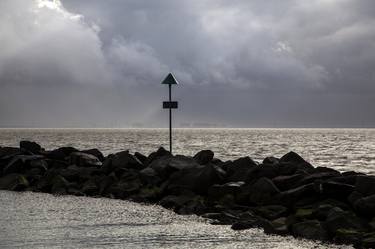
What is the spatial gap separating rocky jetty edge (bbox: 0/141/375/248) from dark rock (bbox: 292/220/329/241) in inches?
0.9

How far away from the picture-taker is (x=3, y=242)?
35.5ft

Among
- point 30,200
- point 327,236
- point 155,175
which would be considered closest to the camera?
point 327,236

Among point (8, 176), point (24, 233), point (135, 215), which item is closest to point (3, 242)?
point (24, 233)

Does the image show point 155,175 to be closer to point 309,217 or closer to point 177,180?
point 177,180

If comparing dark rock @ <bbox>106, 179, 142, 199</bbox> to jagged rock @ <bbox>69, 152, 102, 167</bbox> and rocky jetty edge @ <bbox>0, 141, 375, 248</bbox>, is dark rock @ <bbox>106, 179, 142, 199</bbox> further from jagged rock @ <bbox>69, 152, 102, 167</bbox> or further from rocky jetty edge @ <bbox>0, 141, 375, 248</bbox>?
jagged rock @ <bbox>69, 152, 102, 167</bbox>

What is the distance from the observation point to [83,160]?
2389cm

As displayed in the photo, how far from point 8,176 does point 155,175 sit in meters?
6.85

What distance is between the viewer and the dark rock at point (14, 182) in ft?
68.9

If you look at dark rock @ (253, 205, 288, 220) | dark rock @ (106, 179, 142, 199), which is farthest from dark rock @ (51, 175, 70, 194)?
dark rock @ (253, 205, 288, 220)

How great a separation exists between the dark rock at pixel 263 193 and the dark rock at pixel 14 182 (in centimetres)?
1012

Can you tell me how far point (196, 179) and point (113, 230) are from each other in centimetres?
561

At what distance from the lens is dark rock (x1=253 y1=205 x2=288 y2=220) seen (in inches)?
542

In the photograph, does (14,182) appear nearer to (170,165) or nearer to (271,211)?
(170,165)

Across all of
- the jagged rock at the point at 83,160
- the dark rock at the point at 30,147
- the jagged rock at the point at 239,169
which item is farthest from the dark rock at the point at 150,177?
the dark rock at the point at 30,147
